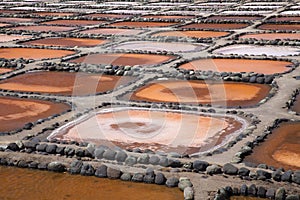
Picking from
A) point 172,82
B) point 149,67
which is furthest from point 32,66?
point 172,82

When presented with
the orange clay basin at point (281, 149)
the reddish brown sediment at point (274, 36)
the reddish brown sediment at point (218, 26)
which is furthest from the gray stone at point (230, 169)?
the reddish brown sediment at point (218, 26)

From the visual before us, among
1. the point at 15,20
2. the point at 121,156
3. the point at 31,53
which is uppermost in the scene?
the point at 121,156

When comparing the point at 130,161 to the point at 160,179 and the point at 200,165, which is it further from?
the point at 200,165

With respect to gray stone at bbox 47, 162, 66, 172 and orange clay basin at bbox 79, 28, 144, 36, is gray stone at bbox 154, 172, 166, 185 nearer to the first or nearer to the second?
gray stone at bbox 47, 162, 66, 172

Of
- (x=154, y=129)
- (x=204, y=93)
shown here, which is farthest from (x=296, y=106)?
(x=154, y=129)

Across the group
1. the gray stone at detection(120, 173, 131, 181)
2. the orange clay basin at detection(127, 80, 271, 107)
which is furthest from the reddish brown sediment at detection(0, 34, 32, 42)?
the gray stone at detection(120, 173, 131, 181)

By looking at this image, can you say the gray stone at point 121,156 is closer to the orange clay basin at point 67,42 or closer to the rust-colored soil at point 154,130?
the rust-colored soil at point 154,130

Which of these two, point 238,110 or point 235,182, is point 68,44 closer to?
point 238,110
